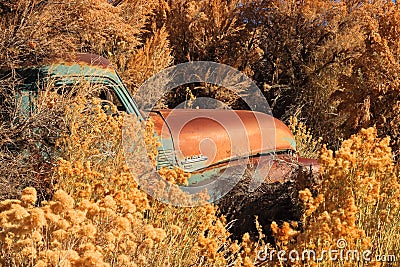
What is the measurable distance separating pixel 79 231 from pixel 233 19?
8.98 metres

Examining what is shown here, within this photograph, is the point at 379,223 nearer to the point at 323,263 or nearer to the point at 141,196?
the point at 323,263

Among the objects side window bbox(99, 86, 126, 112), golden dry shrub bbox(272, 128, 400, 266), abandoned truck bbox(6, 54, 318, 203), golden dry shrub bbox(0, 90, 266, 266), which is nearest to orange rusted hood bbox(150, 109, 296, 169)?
abandoned truck bbox(6, 54, 318, 203)

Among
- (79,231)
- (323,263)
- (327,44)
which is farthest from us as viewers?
(327,44)

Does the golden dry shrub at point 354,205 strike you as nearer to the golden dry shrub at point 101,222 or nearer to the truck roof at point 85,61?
the golden dry shrub at point 101,222

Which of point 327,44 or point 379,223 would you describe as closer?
point 379,223

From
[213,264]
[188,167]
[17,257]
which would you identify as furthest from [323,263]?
[188,167]

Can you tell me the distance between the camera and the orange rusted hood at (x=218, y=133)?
436 centimetres

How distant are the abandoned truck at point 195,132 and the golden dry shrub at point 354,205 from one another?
1312 mm

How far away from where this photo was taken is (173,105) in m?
9.12

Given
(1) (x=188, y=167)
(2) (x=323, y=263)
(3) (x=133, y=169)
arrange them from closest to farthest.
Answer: (2) (x=323, y=263), (3) (x=133, y=169), (1) (x=188, y=167)

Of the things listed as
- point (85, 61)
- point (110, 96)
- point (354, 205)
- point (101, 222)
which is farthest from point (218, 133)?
point (101, 222)

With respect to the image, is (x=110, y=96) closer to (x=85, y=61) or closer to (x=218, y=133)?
(x=85, y=61)

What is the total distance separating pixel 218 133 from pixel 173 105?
14.7 feet

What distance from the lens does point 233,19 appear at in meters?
10.3
